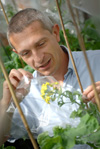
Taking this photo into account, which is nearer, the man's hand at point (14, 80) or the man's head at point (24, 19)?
the man's hand at point (14, 80)

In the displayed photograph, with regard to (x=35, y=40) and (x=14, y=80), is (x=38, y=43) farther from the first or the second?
(x=14, y=80)

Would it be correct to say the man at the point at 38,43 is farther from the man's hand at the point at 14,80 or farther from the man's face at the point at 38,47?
the man's hand at the point at 14,80

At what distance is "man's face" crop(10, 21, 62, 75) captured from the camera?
0.87 m

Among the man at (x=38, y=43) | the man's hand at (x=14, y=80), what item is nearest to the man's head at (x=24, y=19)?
the man at (x=38, y=43)

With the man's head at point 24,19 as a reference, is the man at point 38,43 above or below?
below

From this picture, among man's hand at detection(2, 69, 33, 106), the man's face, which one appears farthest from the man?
man's hand at detection(2, 69, 33, 106)

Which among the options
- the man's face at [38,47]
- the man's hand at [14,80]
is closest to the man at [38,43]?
the man's face at [38,47]

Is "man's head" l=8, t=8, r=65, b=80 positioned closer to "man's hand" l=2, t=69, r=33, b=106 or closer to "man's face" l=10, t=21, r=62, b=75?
"man's face" l=10, t=21, r=62, b=75

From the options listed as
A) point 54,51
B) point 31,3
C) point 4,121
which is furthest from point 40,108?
point 31,3

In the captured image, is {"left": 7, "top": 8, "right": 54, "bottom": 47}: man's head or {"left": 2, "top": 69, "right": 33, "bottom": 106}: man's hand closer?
{"left": 2, "top": 69, "right": 33, "bottom": 106}: man's hand

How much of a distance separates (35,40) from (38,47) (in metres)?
0.03

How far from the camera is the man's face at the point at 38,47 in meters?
0.87

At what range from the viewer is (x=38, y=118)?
0.59m

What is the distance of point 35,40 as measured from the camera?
87 cm
